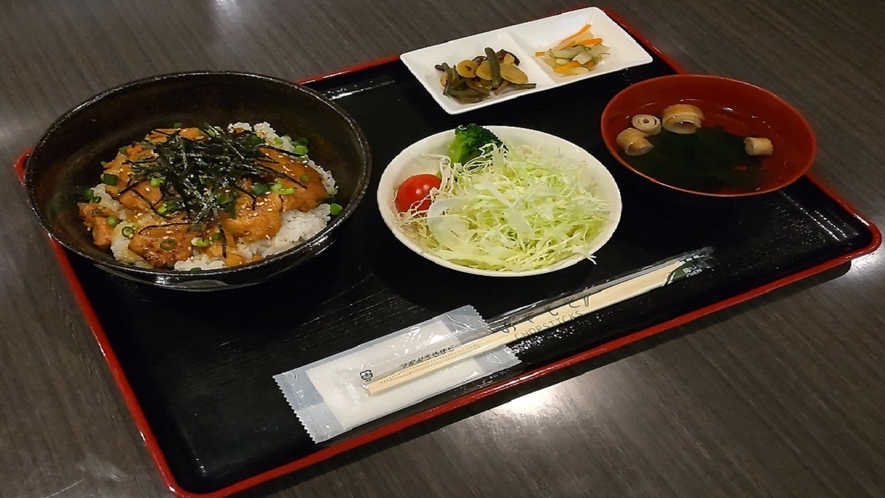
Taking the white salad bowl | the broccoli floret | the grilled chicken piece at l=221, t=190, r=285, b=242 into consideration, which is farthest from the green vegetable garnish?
the broccoli floret

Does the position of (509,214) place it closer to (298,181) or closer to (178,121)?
(298,181)

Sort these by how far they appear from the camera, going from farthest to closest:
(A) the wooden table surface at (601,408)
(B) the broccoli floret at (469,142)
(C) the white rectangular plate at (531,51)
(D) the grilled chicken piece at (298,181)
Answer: (C) the white rectangular plate at (531,51) < (B) the broccoli floret at (469,142) < (D) the grilled chicken piece at (298,181) < (A) the wooden table surface at (601,408)

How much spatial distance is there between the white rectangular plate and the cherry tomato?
319 mm

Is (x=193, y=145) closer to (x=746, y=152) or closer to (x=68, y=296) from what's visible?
(x=68, y=296)

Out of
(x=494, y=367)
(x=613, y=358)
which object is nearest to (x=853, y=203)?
(x=613, y=358)

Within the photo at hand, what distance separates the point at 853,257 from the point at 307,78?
1.55m

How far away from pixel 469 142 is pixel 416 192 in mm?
200

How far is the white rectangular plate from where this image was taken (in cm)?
205

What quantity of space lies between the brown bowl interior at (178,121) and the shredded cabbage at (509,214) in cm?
23

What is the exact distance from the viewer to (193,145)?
62.5 inches

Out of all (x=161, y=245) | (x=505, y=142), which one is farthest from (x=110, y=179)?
(x=505, y=142)

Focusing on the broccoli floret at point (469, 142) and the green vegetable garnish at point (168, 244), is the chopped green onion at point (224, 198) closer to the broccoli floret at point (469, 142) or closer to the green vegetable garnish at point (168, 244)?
the green vegetable garnish at point (168, 244)

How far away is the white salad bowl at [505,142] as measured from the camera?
1.55m

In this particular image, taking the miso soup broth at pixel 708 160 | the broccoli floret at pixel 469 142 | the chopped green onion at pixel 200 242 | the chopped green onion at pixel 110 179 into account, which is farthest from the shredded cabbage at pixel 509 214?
the chopped green onion at pixel 110 179
